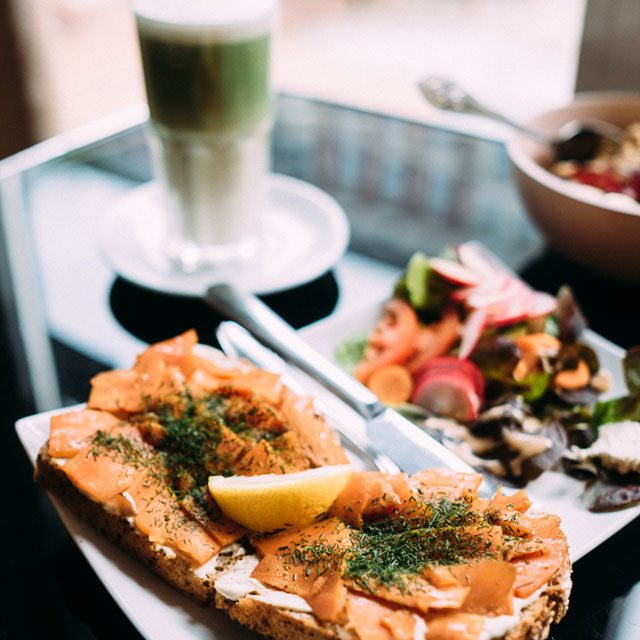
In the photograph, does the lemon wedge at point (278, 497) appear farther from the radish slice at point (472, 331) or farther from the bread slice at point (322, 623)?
the radish slice at point (472, 331)

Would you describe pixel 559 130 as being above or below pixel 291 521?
above

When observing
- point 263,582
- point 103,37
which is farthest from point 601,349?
point 103,37

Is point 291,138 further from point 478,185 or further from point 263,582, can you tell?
point 263,582

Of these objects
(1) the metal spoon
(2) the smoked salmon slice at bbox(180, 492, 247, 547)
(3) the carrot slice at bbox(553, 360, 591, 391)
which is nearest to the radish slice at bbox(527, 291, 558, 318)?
(3) the carrot slice at bbox(553, 360, 591, 391)

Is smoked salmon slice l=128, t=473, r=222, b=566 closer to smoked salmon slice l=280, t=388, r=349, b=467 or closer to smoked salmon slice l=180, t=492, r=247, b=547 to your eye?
smoked salmon slice l=180, t=492, r=247, b=547

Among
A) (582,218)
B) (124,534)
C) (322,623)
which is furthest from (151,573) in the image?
A: (582,218)

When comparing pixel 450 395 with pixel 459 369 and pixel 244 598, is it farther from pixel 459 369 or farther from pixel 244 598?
pixel 244 598
